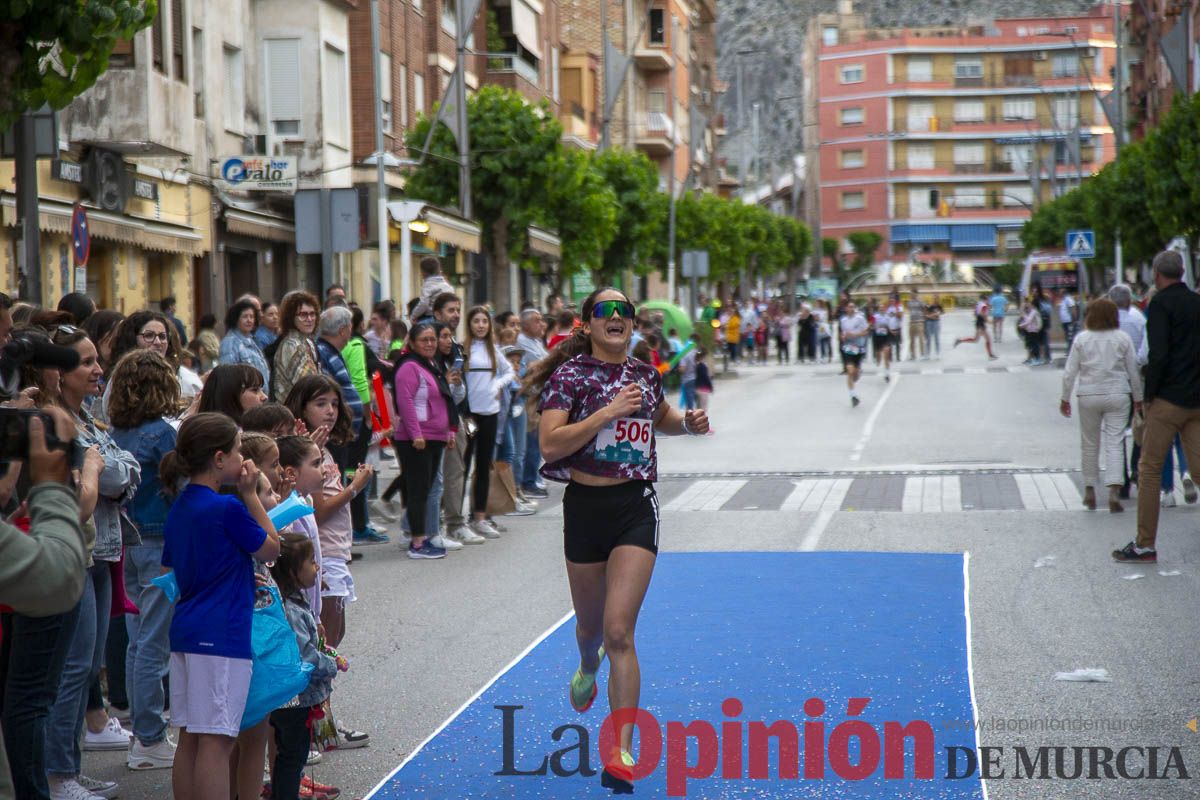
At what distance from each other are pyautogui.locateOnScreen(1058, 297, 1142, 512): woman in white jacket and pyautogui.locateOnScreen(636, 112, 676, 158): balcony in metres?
60.0

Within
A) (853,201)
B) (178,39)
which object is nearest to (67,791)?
(178,39)

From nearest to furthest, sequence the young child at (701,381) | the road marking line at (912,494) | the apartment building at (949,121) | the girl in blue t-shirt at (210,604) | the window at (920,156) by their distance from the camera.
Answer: the girl in blue t-shirt at (210,604), the road marking line at (912,494), the young child at (701,381), the apartment building at (949,121), the window at (920,156)

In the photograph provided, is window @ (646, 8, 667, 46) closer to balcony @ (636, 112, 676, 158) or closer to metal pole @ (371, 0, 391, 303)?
balcony @ (636, 112, 676, 158)

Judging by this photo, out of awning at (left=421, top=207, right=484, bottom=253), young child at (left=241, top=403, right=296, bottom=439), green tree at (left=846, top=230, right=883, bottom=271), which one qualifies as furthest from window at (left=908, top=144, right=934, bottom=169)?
young child at (left=241, top=403, right=296, bottom=439)

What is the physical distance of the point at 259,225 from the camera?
106 ft

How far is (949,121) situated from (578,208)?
342ft

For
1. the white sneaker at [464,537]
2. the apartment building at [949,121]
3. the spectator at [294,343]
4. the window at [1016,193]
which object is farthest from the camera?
the window at [1016,193]

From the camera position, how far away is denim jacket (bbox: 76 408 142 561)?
6.58 meters

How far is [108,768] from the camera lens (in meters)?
7.09

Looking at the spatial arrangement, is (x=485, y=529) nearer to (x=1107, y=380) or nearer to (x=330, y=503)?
(x=1107, y=380)

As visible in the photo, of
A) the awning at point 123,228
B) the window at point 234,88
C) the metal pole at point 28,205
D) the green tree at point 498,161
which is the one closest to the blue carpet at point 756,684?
the metal pole at point 28,205

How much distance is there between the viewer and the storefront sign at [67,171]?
907 inches

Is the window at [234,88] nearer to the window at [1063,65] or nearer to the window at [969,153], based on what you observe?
the window at [969,153]

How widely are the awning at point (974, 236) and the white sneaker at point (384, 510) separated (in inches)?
5054
